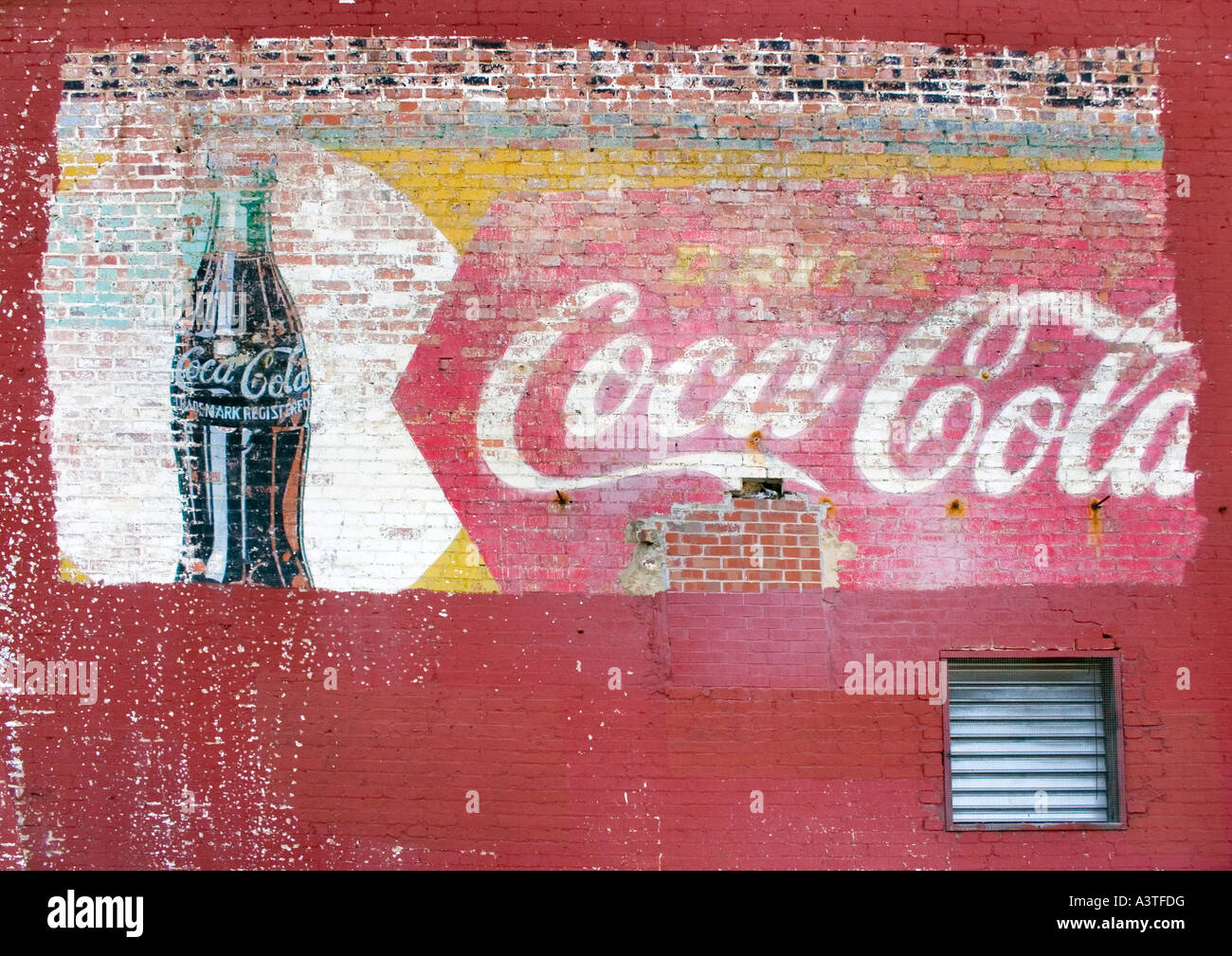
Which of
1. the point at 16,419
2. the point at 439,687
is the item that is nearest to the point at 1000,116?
the point at 439,687

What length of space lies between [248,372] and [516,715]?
8.17ft

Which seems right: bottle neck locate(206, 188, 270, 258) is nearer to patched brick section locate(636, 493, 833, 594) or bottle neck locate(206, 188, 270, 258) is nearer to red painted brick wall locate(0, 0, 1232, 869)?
red painted brick wall locate(0, 0, 1232, 869)

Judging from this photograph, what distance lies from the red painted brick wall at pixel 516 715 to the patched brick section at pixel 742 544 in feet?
0.38

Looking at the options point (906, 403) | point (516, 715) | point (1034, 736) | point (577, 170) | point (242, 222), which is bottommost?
point (1034, 736)

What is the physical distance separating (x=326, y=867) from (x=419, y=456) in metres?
2.35

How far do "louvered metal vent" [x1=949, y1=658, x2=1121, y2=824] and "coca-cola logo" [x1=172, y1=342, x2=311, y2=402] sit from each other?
13.7ft

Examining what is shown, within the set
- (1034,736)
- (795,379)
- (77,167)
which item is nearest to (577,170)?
(795,379)

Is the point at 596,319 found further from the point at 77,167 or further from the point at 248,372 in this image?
the point at 77,167

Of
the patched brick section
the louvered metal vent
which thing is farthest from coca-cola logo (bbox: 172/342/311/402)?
the louvered metal vent

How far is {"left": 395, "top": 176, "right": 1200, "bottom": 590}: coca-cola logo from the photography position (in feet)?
17.3

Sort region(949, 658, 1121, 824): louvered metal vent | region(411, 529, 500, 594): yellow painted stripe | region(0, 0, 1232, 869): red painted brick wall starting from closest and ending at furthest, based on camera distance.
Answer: region(0, 0, 1232, 869): red painted brick wall
region(411, 529, 500, 594): yellow painted stripe
region(949, 658, 1121, 824): louvered metal vent

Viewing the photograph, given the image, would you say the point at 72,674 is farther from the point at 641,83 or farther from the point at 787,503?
the point at 641,83

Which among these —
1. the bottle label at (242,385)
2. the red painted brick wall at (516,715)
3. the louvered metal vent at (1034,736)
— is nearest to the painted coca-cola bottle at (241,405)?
the bottle label at (242,385)

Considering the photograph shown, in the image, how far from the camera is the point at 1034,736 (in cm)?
534
